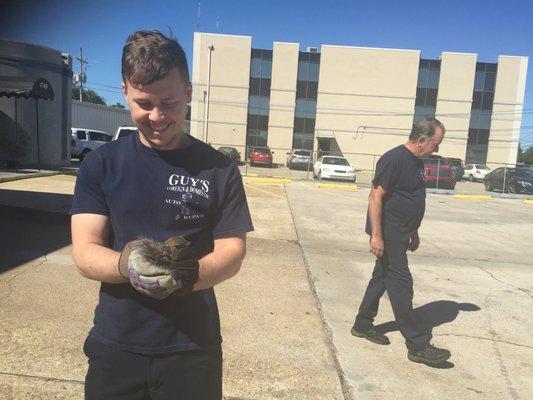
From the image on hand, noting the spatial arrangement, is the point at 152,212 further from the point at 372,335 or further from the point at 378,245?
the point at 372,335

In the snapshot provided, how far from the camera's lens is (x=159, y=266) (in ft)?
4.71

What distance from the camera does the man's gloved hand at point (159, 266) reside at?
4.69ft

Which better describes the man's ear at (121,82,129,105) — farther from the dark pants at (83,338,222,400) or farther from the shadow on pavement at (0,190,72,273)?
the shadow on pavement at (0,190,72,273)

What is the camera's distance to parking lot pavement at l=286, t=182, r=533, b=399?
355 cm

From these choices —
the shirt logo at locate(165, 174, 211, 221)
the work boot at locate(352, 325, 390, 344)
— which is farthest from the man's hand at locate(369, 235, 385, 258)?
the shirt logo at locate(165, 174, 211, 221)

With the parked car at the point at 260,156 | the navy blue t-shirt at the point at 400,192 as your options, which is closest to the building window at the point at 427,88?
the parked car at the point at 260,156

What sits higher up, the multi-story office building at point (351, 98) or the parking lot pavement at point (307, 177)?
the multi-story office building at point (351, 98)

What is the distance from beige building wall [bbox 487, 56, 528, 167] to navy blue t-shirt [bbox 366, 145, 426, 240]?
153ft

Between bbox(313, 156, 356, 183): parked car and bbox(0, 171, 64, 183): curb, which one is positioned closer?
bbox(0, 171, 64, 183): curb

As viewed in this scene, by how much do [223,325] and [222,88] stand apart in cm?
4385

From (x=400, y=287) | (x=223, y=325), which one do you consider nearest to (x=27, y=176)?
(x=223, y=325)

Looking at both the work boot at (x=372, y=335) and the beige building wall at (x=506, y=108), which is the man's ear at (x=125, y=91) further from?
the beige building wall at (x=506, y=108)

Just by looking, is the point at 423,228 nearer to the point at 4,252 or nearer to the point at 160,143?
the point at 4,252

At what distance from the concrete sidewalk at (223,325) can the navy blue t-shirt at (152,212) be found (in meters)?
1.70
